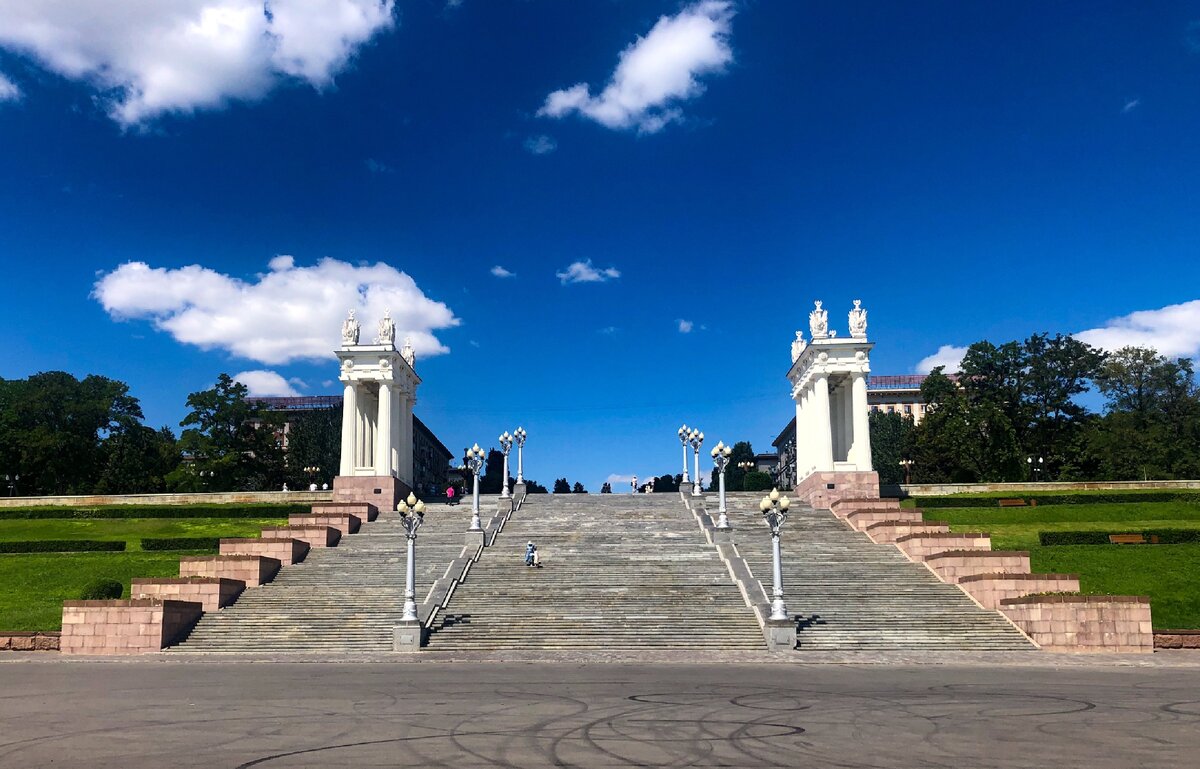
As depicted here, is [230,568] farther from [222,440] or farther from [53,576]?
[222,440]

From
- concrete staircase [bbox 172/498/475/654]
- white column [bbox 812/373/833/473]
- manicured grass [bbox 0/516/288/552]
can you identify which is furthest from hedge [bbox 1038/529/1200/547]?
manicured grass [bbox 0/516/288/552]

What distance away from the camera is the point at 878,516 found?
4112 cm

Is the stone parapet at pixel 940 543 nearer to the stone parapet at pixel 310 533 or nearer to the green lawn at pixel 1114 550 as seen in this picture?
the green lawn at pixel 1114 550

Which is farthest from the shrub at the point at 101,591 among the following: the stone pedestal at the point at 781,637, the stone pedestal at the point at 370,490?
the stone pedestal at the point at 370,490

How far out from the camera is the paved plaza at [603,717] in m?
11.1

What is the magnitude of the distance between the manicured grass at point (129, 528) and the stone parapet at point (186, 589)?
13018 millimetres

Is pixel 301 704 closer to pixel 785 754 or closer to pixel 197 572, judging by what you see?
pixel 785 754

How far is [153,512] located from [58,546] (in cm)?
832

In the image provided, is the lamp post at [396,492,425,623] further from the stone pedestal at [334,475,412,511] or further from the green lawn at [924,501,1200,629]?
the green lawn at [924,501,1200,629]

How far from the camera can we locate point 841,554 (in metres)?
36.2

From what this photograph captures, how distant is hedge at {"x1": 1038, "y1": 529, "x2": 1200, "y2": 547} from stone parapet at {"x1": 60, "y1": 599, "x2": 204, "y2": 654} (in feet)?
110

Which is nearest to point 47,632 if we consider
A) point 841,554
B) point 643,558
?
point 643,558

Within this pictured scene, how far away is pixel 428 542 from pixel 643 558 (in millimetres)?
9973

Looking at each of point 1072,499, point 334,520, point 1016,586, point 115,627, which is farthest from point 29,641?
point 1072,499
